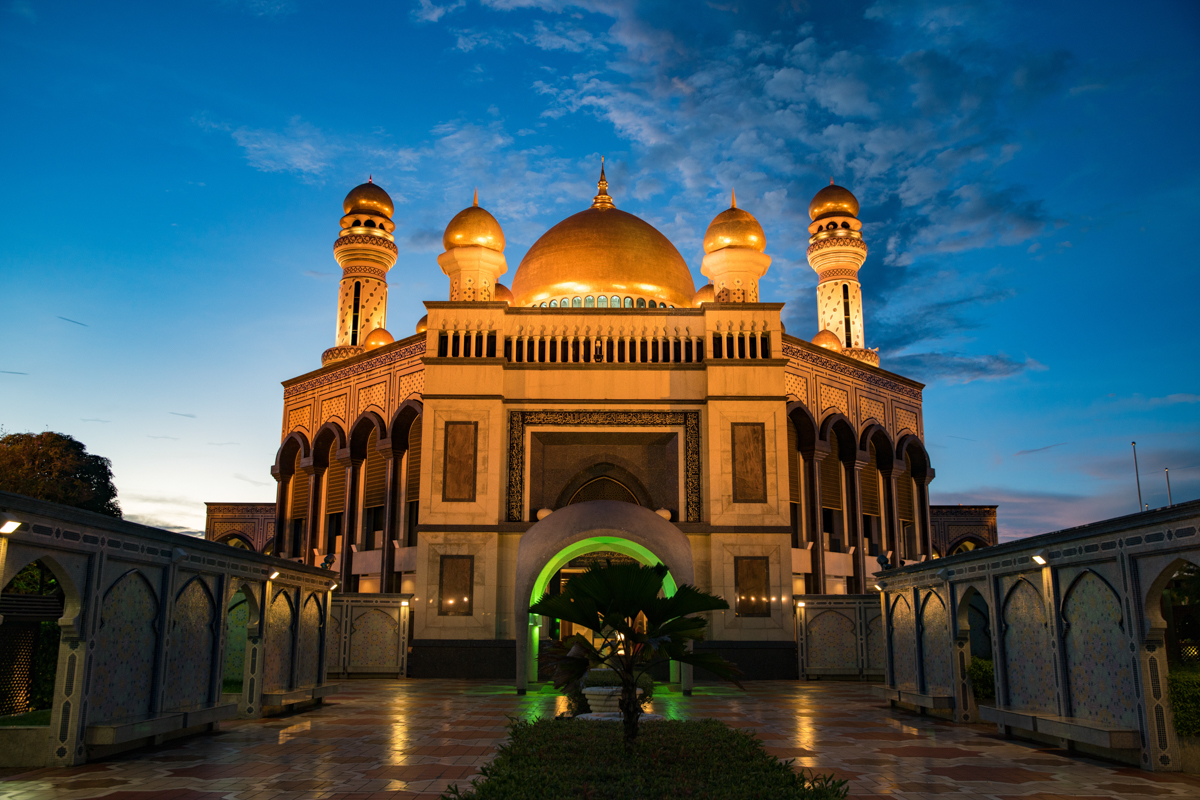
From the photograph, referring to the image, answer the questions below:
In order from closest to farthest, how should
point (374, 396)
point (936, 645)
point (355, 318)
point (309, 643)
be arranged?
point (936, 645) → point (309, 643) → point (374, 396) → point (355, 318)

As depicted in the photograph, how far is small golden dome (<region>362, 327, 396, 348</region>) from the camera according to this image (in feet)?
95.0

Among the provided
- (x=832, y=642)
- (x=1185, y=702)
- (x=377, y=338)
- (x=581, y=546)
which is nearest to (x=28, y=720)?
(x=581, y=546)

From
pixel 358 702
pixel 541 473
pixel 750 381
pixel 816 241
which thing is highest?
pixel 816 241

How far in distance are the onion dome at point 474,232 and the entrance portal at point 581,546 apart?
9675 mm

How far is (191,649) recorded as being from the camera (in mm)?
10031

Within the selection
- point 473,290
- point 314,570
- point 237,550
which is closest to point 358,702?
point 314,570

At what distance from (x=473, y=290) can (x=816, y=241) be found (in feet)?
46.4

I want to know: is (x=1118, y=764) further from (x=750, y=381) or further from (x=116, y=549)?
(x=750, y=381)

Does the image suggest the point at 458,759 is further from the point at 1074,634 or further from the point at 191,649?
the point at 1074,634

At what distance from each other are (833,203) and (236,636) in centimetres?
2533

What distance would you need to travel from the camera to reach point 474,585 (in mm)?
19203

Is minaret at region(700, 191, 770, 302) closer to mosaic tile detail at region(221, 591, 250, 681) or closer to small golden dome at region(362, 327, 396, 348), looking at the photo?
small golden dome at region(362, 327, 396, 348)

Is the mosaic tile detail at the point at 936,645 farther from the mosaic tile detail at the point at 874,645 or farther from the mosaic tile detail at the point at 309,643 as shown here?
the mosaic tile detail at the point at 309,643

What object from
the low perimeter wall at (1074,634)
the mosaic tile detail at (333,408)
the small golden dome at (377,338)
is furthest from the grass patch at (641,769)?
the small golden dome at (377,338)
